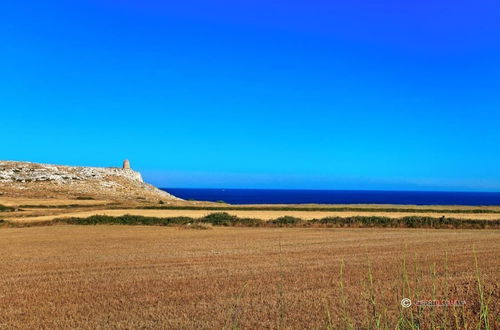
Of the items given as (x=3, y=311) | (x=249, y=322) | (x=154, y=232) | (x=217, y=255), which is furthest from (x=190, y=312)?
(x=154, y=232)

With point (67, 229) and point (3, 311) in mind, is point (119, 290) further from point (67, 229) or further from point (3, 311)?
point (67, 229)

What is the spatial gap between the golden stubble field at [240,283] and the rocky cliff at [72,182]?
62.7 meters

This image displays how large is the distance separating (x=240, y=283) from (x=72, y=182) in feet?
295

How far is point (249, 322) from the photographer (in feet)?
35.0

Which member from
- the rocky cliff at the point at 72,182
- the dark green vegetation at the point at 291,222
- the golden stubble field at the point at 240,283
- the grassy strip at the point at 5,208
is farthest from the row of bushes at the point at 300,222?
the rocky cliff at the point at 72,182

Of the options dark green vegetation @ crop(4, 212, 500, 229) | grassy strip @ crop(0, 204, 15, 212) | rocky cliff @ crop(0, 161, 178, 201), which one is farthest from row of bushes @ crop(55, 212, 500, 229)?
rocky cliff @ crop(0, 161, 178, 201)

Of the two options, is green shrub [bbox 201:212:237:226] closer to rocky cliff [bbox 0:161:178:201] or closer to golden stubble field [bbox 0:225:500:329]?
golden stubble field [bbox 0:225:500:329]

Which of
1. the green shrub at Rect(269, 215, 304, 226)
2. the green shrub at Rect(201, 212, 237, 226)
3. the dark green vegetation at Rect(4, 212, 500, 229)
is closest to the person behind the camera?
the dark green vegetation at Rect(4, 212, 500, 229)

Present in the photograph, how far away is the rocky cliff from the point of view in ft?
285

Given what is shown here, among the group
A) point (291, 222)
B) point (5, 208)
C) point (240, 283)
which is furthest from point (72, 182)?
point (240, 283)

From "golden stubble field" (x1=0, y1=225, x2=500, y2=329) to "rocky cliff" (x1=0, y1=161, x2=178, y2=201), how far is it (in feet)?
206

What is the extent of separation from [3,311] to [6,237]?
21.7 metres

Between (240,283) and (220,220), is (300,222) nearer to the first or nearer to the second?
(220,220)

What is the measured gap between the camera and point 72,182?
318 ft
